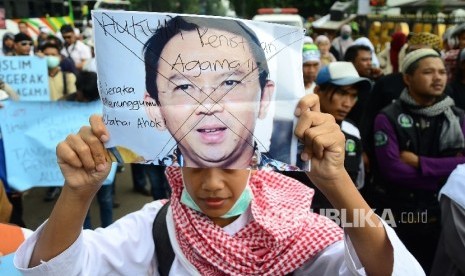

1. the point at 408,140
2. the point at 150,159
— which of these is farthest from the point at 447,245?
the point at 150,159

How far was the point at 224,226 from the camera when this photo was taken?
171 cm

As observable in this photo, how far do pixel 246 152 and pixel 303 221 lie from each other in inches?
20.1

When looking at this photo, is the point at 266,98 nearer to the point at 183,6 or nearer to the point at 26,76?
the point at 26,76

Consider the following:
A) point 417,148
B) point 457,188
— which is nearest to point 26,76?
point 417,148

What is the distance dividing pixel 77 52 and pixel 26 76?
10.6ft

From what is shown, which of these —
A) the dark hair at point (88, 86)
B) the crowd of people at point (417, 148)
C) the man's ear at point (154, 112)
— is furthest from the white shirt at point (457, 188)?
the dark hair at point (88, 86)

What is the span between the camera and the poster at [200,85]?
4.22 feet

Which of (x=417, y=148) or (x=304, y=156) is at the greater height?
(x=304, y=156)

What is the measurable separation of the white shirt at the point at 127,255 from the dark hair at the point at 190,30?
55 centimetres

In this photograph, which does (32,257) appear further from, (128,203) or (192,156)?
(128,203)

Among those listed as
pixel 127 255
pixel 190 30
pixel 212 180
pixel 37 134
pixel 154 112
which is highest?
pixel 190 30

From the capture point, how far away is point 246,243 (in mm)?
1675

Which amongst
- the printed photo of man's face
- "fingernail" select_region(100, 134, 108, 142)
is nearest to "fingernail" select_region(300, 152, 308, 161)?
the printed photo of man's face

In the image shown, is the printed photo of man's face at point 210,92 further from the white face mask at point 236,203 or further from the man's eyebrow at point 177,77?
the white face mask at point 236,203
